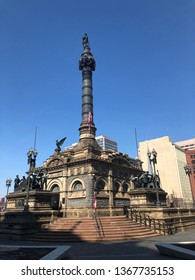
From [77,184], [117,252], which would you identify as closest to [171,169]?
[77,184]

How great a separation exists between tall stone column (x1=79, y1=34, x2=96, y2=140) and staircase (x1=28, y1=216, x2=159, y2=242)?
17116 millimetres

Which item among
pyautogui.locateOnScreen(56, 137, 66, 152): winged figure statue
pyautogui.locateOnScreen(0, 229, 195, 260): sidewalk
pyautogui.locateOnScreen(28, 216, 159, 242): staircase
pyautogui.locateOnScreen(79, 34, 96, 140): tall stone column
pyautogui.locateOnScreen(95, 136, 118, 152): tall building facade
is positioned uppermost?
pyautogui.locateOnScreen(95, 136, 118, 152): tall building facade

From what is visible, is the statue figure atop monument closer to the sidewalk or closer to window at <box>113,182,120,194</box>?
window at <box>113,182,120,194</box>

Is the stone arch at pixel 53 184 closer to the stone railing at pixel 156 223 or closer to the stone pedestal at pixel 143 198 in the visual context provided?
the stone pedestal at pixel 143 198

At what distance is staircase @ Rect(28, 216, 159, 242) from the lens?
15583 mm

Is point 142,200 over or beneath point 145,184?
beneath

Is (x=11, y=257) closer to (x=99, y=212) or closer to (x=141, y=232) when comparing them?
(x=141, y=232)

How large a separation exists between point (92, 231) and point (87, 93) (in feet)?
82.7

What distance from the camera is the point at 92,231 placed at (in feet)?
54.6

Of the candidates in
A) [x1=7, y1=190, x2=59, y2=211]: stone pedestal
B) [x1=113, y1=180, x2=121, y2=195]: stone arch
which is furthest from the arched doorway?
[x1=113, y1=180, x2=121, y2=195]: stone arch

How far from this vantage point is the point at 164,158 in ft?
268

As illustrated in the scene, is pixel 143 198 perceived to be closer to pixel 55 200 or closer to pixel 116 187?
pixel 116 187
